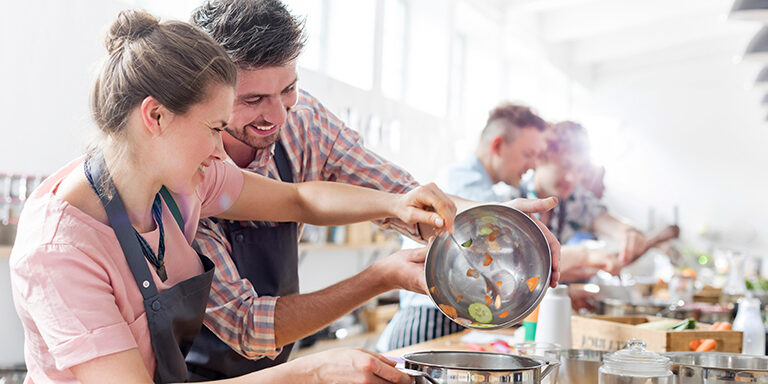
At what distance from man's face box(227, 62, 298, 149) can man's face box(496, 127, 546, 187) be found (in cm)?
159

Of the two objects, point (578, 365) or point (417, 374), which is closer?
point (417, 374)

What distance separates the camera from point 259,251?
1802mm

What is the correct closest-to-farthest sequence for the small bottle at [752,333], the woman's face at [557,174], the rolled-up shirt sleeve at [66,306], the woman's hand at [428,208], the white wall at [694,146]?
the rolled-up shirt sleeve at [66,306]
the woman's hand at [428,208]
the small bottle at [752,333]
the woman's face at [557,174]
the white wall at [694,146]

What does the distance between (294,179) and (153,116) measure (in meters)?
0.73

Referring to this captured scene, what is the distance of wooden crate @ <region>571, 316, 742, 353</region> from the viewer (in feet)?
6.12

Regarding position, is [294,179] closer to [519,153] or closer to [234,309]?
[234,309]

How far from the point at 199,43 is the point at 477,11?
655 centimetres

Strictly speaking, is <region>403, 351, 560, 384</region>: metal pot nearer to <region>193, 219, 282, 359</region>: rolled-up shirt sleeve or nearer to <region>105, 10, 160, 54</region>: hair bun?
<region>193, 219, 282, 359</region>: rolled-up shirt sleeve

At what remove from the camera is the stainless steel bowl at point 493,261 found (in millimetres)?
1470

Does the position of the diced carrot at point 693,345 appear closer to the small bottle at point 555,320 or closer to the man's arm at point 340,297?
the small bottle at point 555,320

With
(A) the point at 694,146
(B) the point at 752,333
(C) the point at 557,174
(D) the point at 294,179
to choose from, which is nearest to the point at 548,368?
(D) the point at 294,179

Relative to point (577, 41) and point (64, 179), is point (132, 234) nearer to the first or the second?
point (64, 179)

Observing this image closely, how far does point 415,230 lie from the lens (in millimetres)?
1920

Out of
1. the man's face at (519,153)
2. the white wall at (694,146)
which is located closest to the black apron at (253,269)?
the man's face at (519,153)
